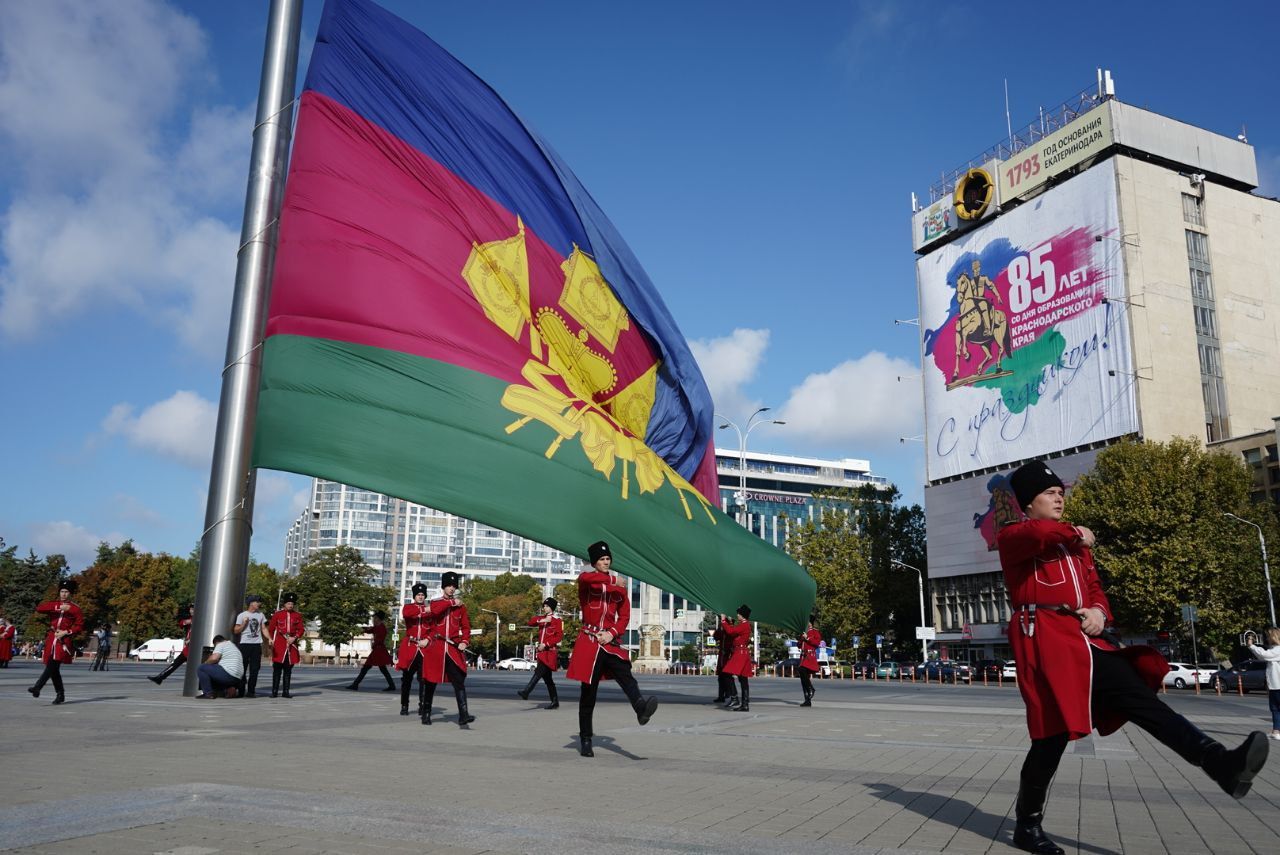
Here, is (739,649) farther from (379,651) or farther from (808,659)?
(379,651)

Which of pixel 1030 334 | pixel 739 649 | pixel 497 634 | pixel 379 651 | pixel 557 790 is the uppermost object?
pixel 1030 334

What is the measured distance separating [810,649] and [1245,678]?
27.2 m

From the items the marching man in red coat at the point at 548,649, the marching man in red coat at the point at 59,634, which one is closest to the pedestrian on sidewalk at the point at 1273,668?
the marching man in red coat at the point at 548,649

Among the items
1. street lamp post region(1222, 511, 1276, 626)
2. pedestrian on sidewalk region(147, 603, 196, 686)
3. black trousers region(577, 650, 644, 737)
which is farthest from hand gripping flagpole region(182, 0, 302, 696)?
street lamp post region(1222, 511, 1276, 626)

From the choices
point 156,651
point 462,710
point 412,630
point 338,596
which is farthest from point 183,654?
point 338,596

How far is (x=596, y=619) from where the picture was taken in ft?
31.6

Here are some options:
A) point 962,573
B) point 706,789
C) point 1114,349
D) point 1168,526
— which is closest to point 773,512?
point 962,573

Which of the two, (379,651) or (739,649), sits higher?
(739,649)

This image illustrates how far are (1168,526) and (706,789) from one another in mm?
47778

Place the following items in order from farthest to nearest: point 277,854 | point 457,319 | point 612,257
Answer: point 612,257 → point 457,319 → point 277,854

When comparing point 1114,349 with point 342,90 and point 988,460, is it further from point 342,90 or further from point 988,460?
point 342,90

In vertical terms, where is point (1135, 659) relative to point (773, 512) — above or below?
below

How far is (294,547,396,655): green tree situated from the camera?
7238 centimetres

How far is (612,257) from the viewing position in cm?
1995
